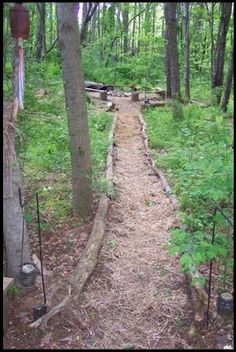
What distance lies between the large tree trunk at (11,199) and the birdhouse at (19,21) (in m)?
0.60

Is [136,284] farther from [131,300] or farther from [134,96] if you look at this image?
[134,96]

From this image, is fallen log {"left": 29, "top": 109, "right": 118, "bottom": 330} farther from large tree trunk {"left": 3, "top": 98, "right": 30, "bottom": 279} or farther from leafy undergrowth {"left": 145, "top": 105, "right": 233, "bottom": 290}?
leafy undergrowth {"left": 145, "top": 105, "right": 233, "bottom": 290}

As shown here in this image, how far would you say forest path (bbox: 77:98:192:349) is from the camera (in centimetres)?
359

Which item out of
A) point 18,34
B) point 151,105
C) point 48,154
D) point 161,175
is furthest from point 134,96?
point 18,34

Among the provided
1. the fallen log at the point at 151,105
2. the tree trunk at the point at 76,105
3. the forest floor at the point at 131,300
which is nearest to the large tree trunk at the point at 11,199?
the forest floor at the point at 131,300

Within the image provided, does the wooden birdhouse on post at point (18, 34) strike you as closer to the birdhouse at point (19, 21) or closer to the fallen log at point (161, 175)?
the birdhouse at point (19, 21)

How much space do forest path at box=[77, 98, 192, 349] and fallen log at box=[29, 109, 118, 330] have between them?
0.12 m

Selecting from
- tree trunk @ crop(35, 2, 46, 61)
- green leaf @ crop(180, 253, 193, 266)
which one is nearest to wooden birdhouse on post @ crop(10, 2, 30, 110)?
green leaf @ crop(180, 253, 193, 266)

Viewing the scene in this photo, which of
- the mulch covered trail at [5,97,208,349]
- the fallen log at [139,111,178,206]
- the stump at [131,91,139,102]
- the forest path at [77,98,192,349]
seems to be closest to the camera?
the mulch covered trail at [5,97,208,349]

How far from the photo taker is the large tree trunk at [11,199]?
11.7 ft

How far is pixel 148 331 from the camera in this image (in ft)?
11.9

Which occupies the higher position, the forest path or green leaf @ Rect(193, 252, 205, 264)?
green leaf @ Rect(193, 252, 205, 264)

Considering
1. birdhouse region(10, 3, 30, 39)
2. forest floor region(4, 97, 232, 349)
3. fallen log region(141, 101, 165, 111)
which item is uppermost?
birdhouse region(10, 3, 30, 39)

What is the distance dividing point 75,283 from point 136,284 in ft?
2.42
